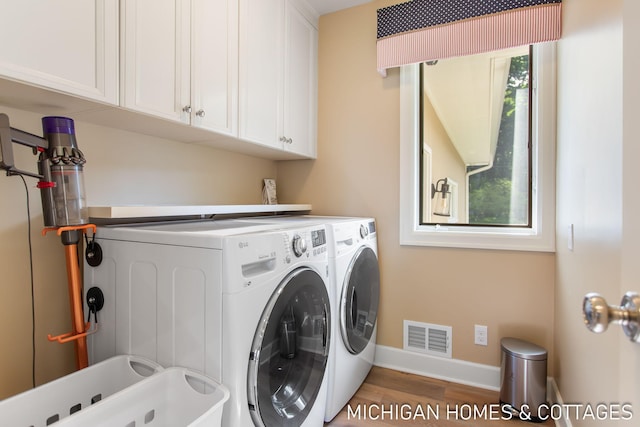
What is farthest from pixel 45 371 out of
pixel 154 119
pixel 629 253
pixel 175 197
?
pixel 629 253

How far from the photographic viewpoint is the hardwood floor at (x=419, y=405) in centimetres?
170

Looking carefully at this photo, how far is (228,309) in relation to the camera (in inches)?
39.9

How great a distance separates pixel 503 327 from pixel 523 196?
0.81 meters

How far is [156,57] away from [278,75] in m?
0.87

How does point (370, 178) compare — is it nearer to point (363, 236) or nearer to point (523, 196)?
point (363, 236)

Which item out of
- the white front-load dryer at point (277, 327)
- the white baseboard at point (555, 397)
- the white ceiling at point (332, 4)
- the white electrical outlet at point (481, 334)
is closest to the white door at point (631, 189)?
the white front-load dryer at point (277, 327)

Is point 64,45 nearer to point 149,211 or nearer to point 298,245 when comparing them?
point 149,211

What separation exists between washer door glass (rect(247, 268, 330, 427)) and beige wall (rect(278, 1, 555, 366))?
93cm

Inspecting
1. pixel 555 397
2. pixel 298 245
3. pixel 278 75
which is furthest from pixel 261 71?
pixel 555 397

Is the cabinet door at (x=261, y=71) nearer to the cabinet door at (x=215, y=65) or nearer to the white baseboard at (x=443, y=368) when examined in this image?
the cabinet door at (x=215, y=65)

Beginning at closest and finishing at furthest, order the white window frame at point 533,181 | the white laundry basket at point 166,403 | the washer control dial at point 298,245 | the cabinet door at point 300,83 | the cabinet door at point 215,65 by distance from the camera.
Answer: the white laundry basket at point 166,403, the washer control dial at point 298,245, the cabinet door at point 215,65, the white window frame at point 533,181, the cabinet door at point 300,83

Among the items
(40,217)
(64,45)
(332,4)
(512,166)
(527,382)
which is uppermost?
(332,4)

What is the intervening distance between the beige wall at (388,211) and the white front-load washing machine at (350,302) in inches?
7.8

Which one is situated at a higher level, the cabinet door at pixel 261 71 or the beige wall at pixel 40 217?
the cabinet door at pixel 261 71
